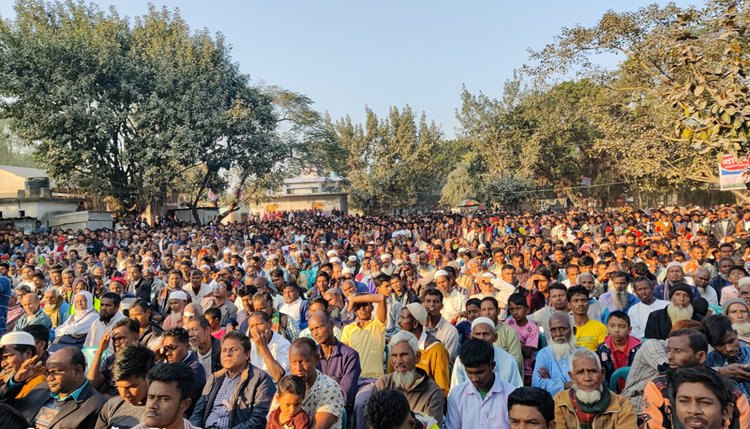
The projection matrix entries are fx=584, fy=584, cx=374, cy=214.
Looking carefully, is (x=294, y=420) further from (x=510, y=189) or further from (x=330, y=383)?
(x=510, y=189)

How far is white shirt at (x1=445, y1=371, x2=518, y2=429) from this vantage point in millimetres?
3764

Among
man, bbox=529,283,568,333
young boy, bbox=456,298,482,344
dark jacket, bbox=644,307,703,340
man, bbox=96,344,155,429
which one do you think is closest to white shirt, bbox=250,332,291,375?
man, bbox=96,344,155,429

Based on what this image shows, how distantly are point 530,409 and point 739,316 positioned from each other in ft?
9.11

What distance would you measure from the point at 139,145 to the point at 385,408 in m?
23.9

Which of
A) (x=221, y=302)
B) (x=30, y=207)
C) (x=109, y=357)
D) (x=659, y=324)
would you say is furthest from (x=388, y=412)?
(x=30, y=207)

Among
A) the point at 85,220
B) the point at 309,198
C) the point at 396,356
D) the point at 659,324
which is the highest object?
the point at 309,198

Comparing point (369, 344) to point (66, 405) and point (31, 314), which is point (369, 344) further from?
point (31, 314)

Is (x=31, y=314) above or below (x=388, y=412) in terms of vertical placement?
below

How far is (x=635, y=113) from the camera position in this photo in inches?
914

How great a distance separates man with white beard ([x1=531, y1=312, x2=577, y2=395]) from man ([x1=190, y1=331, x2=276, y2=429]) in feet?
6.51

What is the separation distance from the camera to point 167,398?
10.5 feet

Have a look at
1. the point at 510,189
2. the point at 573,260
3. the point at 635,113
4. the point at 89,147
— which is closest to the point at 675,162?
the point at 635,113

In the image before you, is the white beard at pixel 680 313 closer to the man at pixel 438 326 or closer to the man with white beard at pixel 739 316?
the man with white beard at pixel 739 316

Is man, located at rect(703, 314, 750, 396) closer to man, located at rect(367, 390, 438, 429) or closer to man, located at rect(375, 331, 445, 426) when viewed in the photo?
man, located at rect(375, 331, 445, 426)
